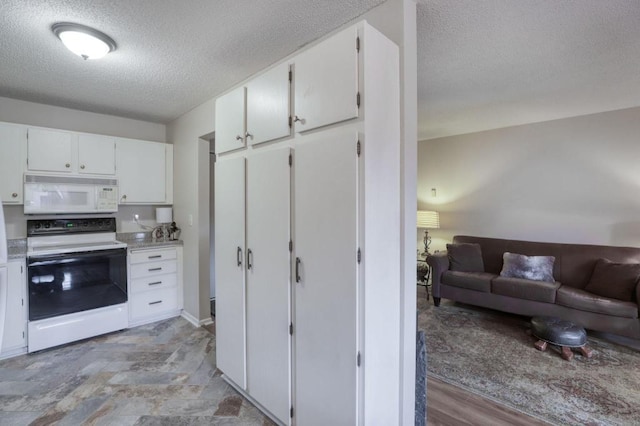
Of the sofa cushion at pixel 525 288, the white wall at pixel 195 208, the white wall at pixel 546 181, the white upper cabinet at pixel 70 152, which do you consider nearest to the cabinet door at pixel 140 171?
the white upper cabinet at pixel 70 152

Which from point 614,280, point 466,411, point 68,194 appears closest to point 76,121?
point 68,194

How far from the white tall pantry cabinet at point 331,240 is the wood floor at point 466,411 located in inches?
26.5

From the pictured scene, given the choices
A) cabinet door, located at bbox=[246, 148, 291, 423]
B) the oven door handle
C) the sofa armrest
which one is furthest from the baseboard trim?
the sofa armrest

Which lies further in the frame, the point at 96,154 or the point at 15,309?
the point at 96,154

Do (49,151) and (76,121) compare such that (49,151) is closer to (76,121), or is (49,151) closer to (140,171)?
(76,121)

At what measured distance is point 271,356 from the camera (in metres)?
1.92

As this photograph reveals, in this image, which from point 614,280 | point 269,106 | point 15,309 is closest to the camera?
point 269,106

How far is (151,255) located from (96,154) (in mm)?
1311

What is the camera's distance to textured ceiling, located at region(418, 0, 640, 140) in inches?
69.9

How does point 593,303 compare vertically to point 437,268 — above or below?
below

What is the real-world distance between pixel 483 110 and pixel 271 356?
3.60 meters

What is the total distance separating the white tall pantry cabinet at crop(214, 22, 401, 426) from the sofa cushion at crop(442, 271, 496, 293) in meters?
2.69

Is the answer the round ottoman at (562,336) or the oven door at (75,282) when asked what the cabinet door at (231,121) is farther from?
the round ottoman at (562,336)

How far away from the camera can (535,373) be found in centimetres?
253
